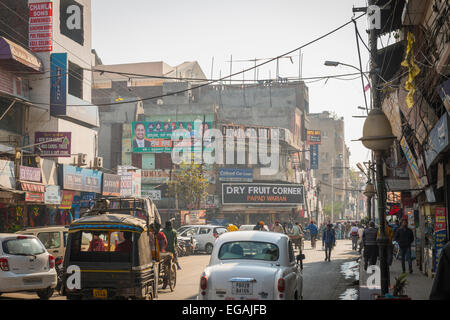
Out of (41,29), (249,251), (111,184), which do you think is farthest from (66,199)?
(249,251)

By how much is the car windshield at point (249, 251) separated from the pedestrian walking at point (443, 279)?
681cm

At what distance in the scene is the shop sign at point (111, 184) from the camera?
135 feet

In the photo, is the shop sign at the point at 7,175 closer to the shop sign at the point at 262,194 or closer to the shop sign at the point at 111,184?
the shop sign at the point at 111,184

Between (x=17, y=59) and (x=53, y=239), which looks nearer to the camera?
(x=53, y=239)

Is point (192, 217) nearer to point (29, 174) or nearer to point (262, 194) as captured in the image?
point (262, 194)

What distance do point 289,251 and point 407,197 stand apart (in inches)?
844

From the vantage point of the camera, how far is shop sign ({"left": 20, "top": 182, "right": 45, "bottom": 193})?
89.8ft

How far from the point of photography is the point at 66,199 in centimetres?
3475

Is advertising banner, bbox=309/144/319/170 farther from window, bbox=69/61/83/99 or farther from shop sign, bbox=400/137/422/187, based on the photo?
shop sign, bbox=400/137/422/187

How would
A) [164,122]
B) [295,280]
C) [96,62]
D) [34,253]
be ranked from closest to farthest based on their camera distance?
[295,280], [34,253], [164,122], [96,62]

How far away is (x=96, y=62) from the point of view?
84.0m

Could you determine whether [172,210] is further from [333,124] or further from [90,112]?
[333,124]

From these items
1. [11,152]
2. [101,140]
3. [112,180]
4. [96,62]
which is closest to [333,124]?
[96,62]

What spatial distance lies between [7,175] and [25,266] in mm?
13751
